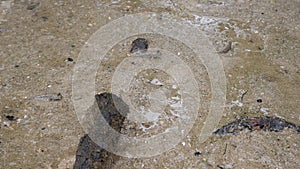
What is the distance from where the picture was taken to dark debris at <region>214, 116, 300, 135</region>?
2.93 m

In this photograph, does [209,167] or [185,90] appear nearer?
[209,167]

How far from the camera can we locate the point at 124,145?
9.18 ft

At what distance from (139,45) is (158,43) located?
0.18 meters

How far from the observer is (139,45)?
364 cm

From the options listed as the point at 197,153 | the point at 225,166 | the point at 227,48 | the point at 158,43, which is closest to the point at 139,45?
the point at 158,43

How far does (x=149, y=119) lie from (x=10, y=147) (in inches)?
39.4

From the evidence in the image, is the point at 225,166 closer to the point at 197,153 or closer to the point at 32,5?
the point at 197,153

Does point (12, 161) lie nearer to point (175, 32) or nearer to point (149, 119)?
point (149, 119)

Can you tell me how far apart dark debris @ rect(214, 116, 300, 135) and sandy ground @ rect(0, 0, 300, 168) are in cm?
5

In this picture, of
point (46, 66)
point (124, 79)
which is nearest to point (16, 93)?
point (46, 66)

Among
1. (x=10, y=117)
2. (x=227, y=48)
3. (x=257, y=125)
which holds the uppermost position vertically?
(x=227, y=48)

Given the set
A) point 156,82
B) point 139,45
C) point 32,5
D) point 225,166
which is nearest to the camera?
point 225,166

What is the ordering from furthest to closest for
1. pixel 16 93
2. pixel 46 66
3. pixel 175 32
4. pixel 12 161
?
pixel 175 32
pixel 46 66
pixel 16 93
pixel 12 161

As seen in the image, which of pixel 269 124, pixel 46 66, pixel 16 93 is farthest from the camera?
pixel 46 66
